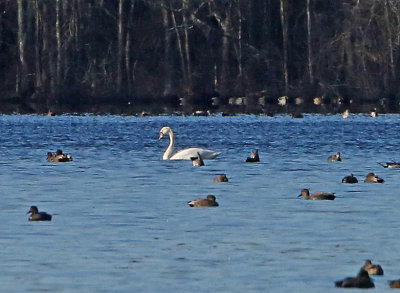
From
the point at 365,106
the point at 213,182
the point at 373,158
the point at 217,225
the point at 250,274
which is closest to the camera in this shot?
the point at 250,274

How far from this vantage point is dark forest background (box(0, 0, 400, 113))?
7394 cm

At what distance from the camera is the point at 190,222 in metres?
21.0

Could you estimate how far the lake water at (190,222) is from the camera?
1563 cm

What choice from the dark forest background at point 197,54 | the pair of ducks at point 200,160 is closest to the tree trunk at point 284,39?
the dark forest background at point 197,54

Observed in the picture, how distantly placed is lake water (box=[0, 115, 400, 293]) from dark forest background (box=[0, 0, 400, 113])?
31.1 m

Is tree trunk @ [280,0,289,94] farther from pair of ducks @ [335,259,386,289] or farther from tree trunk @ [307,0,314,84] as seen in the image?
pair of ducks @ [335,259,386,289]

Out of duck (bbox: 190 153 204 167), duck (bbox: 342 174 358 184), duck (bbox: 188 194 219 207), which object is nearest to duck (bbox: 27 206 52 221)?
duck (bbox: 188 194 219 207)

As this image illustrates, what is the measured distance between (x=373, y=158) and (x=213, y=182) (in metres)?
10.4

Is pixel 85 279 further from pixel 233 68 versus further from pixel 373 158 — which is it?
pixel 233 68

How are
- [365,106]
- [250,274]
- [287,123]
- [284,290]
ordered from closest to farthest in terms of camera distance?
[284,290] → [250,274] → [287,123] → [365,106]

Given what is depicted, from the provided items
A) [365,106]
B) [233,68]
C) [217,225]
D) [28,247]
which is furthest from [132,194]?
[233,68]

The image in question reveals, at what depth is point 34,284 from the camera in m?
15.0

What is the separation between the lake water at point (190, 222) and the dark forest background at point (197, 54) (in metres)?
31.1

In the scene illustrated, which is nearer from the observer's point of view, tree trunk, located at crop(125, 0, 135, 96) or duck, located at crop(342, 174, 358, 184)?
duck, located at crop(342, 174, 358, 184)
